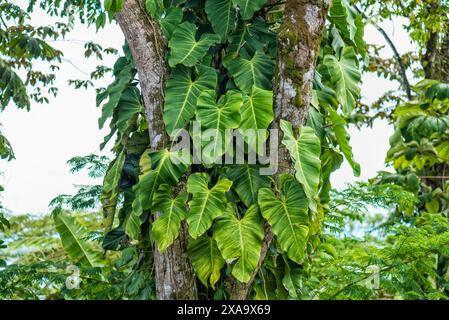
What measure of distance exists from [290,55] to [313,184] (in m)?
0.53

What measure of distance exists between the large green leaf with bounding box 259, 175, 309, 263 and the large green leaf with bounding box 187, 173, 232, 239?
0.51 ft

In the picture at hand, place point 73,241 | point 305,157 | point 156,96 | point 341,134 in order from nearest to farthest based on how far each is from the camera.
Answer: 1. point 305,157
2. point 156,96
3. point 341,134
4. point 73,241

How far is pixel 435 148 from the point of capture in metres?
5.05

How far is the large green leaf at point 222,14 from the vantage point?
263 cm

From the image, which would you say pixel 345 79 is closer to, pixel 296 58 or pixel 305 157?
pixel 296 58

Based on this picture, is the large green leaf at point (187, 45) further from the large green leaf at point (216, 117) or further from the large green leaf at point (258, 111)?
the large green leaf at point (258, 111)

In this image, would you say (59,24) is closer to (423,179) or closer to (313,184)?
(423,179)

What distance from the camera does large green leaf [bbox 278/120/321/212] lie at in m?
2.36

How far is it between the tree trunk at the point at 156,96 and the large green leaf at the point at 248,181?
0.30 m

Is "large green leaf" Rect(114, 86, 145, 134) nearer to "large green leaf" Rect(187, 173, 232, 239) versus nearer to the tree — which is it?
the tree

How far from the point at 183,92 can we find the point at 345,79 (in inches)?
30.7

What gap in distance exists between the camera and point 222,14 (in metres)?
2.64

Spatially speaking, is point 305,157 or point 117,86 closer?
point 305,157

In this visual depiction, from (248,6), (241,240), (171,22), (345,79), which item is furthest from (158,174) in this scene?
(345,79)
